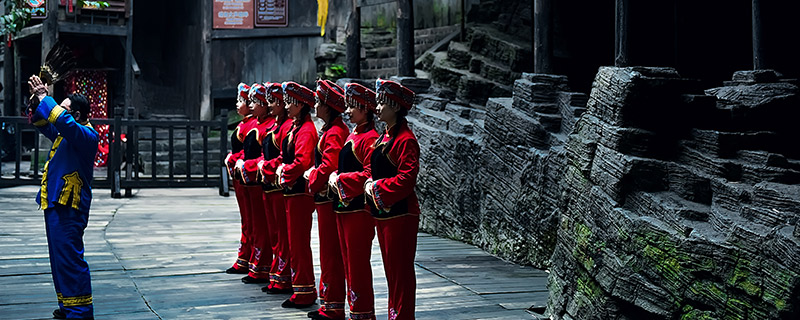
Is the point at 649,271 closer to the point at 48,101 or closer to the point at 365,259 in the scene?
the point at 365,259

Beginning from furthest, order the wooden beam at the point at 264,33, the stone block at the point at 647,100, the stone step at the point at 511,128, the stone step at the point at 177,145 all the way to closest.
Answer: the wooden beam at the point at 264,33, the stone step at the point at 177,145, the stone step at the point at 511,128, the stone block at the point at 647,100

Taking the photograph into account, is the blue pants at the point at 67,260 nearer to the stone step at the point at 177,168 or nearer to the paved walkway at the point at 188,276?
the paved walkway at the point at 188,276

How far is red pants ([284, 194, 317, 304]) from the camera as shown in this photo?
672 centimetres

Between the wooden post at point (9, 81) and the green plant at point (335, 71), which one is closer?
the green plant at point (335, 71)

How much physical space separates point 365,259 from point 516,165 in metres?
3.16

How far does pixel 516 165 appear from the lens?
334 inches

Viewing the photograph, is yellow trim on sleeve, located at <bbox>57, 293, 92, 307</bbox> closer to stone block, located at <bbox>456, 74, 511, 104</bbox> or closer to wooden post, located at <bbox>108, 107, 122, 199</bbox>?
wooden post, located at <bbox>108, 107, 122, 199</bbox>

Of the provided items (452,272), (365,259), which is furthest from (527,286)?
(365,259)

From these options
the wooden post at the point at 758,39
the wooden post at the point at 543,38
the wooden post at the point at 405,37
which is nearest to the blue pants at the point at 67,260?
the wooden post at the point at 543,38

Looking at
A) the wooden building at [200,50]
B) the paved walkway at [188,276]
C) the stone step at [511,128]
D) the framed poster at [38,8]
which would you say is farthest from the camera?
the wooden building at [200,50]

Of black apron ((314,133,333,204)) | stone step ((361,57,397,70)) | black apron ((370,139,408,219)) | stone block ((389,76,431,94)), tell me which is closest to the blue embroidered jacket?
black apron ((314,133,333,204))

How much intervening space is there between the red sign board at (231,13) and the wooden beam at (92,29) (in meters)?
1.79

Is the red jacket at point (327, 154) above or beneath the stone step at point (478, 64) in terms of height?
beneath

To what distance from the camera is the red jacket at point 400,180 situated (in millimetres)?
5297
